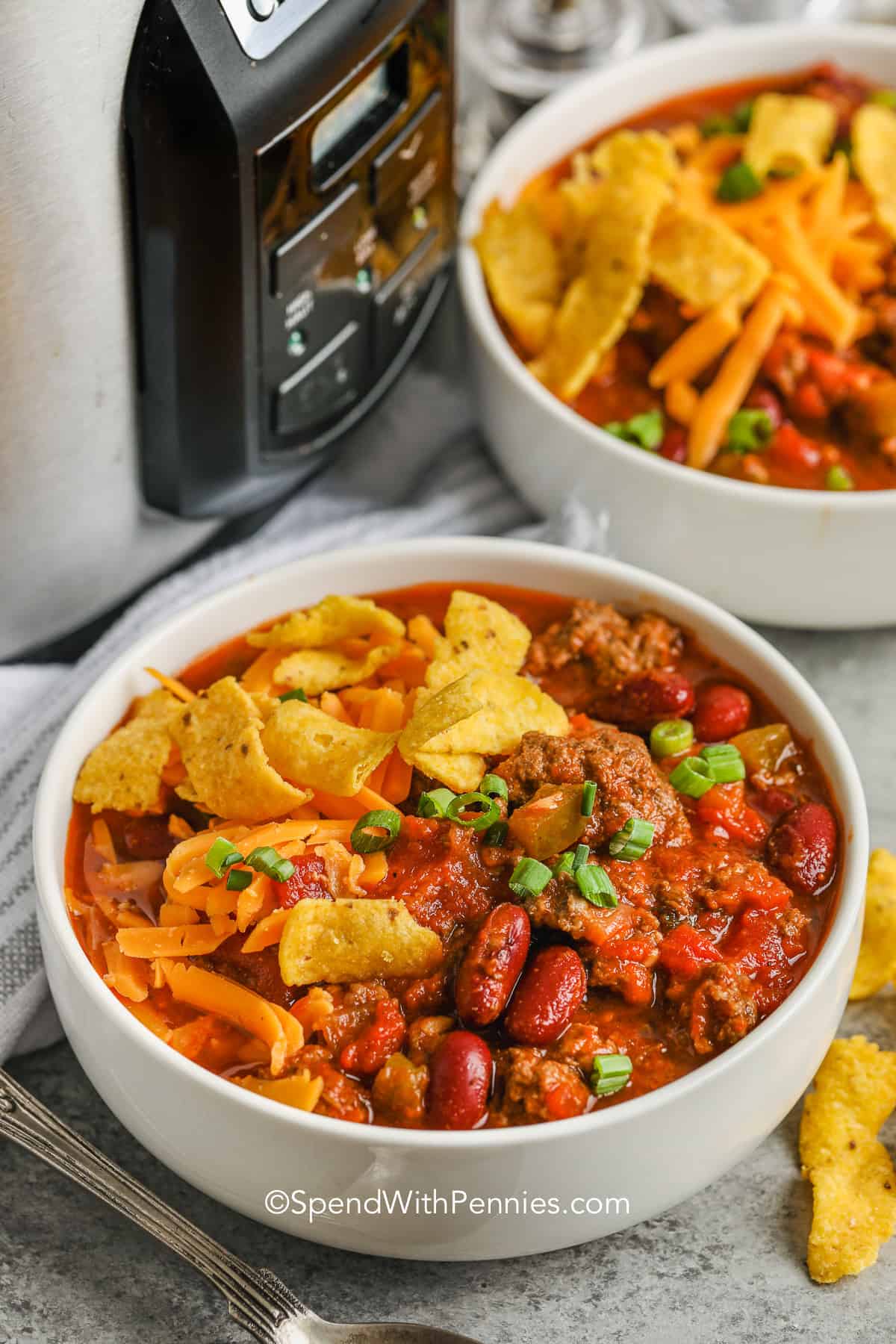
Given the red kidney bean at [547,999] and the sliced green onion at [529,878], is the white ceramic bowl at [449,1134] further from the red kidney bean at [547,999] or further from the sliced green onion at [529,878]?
the sliced green onion at [529,878]

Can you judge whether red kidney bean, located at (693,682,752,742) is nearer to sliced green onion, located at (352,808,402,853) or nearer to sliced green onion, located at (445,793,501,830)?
sliced green onion, located at (445,793,501,830)

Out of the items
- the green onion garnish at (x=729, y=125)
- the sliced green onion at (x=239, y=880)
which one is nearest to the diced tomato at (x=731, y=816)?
the sliced green onion at (x=239, y=880)

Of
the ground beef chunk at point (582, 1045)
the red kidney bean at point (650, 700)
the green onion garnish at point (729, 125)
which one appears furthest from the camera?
the green onion garnish at point (729, 125)

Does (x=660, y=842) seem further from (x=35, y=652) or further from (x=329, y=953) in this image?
(x=35, y=652)

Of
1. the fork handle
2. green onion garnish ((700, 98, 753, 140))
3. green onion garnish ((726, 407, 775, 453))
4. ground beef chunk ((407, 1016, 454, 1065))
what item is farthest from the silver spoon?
green onion garnish ((700, 98, 753, 140))

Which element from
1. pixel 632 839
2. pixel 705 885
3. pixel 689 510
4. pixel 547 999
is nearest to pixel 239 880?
pixel 547 999

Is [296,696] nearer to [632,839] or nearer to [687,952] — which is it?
[632,839]

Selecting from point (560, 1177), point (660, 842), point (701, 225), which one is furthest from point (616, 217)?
point (560, 1177)
